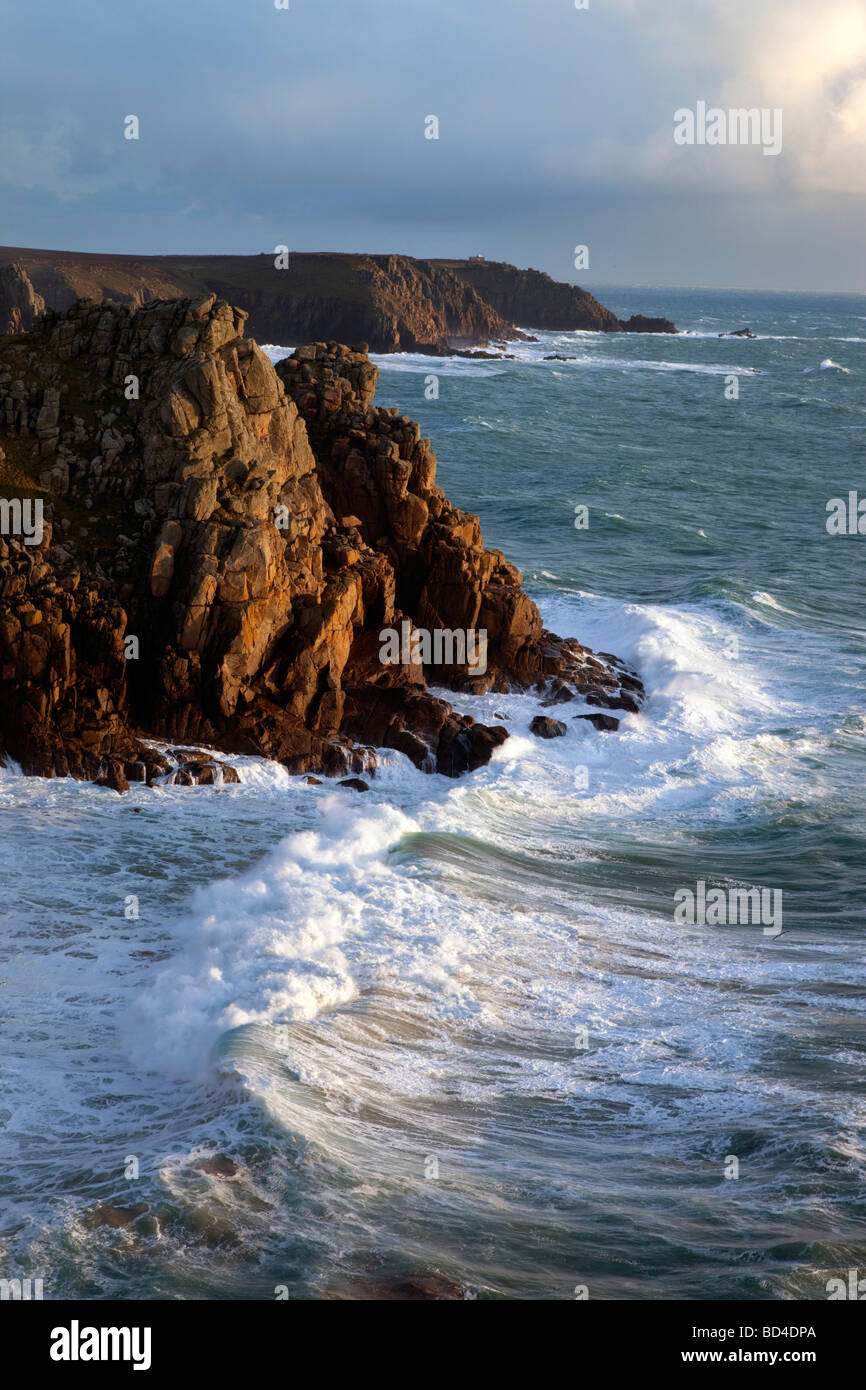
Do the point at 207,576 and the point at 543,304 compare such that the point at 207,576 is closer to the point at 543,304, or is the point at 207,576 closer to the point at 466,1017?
the point at 466,1017

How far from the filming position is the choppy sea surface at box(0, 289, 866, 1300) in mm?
10711

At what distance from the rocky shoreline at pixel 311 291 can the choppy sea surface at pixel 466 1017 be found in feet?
314

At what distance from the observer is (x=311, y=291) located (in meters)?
136

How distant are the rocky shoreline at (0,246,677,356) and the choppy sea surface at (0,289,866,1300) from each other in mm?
95664

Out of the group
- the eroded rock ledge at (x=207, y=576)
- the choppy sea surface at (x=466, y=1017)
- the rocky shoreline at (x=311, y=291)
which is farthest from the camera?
the rocky shoreline at (x=311, y=291)

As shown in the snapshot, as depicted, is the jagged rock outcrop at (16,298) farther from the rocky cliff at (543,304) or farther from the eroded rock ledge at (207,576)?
the rocky cliff at (543,304)

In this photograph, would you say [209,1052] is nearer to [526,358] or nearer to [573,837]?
[573,837]

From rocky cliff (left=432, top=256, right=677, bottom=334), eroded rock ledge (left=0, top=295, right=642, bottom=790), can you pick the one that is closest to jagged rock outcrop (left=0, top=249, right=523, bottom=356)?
rocky cliff (left=432, top=256, right=677, bottom=334)

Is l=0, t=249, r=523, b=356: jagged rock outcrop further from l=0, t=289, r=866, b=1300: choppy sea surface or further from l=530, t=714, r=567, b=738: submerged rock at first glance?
l=0, t=289, r=866, b=1300: choppy sea surface

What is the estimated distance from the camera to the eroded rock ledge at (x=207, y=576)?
72.4 ft

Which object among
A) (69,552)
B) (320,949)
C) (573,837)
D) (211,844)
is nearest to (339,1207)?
(320,949)

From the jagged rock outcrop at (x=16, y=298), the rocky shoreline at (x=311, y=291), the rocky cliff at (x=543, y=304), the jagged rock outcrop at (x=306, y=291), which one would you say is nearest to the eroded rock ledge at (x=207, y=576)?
the jagged rock outcrop at (x=16, y=298)
